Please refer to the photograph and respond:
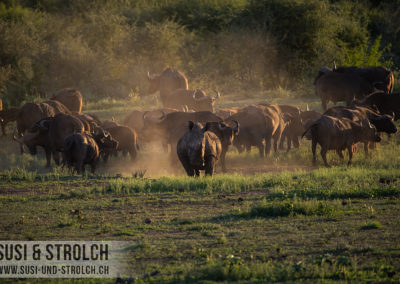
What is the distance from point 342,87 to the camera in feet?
66.7

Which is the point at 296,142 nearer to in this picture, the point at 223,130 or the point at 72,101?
the point at 223,130

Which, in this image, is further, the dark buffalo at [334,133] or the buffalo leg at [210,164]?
the dark buffalo at [334,133]

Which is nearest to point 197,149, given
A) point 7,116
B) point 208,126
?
point 208,126

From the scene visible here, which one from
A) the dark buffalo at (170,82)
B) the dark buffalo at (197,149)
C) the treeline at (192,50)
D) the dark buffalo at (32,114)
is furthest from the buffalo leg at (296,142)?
the treeline at (192,50)

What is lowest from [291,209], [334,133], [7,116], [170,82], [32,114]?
[291,209]

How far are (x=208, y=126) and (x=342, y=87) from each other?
10469 millimetres

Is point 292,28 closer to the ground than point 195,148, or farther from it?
farther from it

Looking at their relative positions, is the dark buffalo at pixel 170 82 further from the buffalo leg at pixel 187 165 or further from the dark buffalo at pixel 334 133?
the buffalo leg at pixel 187 165

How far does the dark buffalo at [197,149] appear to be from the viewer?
441 inches

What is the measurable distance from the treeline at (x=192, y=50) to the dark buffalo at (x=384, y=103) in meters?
10.2

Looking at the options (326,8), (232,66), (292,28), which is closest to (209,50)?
(232,66)

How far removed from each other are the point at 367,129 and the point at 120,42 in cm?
2065

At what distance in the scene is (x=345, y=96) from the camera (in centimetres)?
2050

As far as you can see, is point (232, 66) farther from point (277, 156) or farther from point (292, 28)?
point (277, 156)
